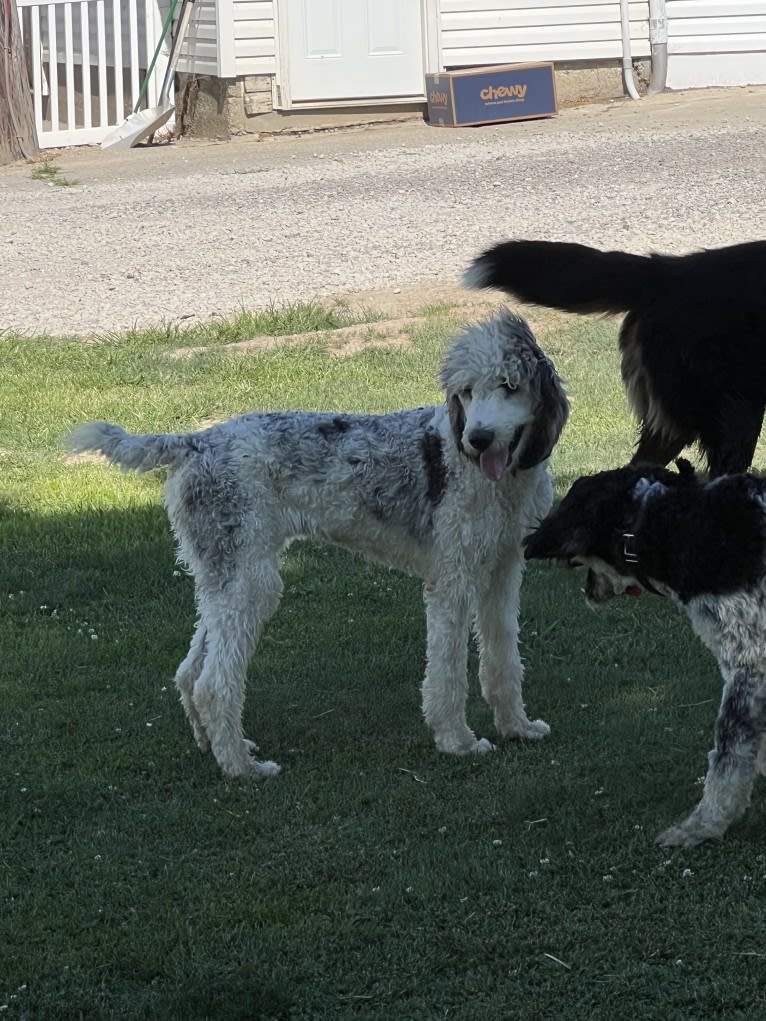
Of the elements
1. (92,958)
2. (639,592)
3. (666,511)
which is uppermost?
(666,511)

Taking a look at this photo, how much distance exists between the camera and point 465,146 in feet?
54.1

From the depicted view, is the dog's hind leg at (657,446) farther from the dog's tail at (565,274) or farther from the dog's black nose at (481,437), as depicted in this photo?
the dog's black nose at (481,437)

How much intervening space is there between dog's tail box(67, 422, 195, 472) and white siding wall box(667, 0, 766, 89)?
15.3 metres

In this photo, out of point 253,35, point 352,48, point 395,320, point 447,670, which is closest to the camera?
point 447,670

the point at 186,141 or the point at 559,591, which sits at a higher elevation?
the point at 186,141

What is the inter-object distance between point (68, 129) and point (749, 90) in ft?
28.1

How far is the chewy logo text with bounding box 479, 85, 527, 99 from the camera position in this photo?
1786 centimetres

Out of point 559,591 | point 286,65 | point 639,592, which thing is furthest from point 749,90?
point 639,592

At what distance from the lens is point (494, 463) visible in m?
4.76

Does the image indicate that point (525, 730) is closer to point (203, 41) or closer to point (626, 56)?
point (626, 56)

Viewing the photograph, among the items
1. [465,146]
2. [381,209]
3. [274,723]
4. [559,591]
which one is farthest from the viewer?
[465,146]

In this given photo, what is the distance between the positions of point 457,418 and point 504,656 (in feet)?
2.85

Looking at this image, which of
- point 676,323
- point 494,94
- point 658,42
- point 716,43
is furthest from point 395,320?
point 716,43

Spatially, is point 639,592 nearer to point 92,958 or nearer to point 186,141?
point 92,958
